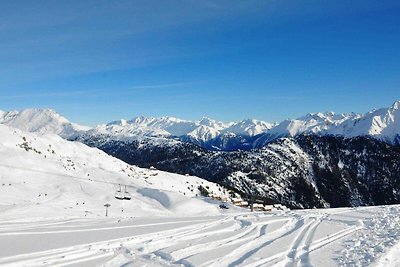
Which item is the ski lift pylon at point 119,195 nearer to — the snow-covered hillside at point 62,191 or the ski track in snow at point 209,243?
the snow-covered hillside at point 62,191

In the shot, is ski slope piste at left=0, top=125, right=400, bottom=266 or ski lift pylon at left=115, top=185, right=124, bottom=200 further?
ski lift pylon at left=115, top=185, right=124, bottom=200

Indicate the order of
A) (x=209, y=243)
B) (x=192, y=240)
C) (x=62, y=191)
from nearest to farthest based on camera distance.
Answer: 1. (x=209, y=243)
2. (x=192, y=240)
3. (x=62, y=191)

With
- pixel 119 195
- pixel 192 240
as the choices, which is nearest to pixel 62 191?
pixel 119 195

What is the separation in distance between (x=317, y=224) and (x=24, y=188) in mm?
25404

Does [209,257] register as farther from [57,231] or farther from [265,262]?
[57,231]

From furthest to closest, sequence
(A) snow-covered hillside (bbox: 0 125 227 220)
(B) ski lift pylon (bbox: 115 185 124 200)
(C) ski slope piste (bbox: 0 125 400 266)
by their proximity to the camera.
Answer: (B) ski lift pylon (bbox: 115 185 124 200)
(A) snow-covered hillside (bbox: 0 125 227 220)
(C) ski slope piste (bbox: 0 125 400 266)

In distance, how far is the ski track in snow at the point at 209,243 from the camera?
479 inches

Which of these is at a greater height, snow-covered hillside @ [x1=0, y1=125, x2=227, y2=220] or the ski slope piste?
snow-covered hillside @ [x1=0, y1=125, x2=227, y2=220]

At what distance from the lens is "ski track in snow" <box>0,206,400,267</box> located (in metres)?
12.2

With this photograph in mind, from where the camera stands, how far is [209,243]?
14.7m

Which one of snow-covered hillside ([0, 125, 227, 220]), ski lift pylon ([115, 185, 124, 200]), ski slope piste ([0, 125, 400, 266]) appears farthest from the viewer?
ski lift pylon ([115, 185, 124, 200])

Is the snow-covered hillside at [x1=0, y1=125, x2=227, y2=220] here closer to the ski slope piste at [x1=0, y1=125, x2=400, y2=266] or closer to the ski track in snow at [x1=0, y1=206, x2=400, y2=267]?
the ski slope piste at [x1=0, y1=125, x2=400, y2=266]

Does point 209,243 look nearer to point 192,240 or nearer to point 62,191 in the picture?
point 192,240

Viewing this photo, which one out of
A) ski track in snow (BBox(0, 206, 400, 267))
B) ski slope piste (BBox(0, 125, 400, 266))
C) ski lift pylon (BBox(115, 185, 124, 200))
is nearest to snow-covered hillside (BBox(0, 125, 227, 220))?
ski slope piste (BBox(0, 125, 400, 266))
